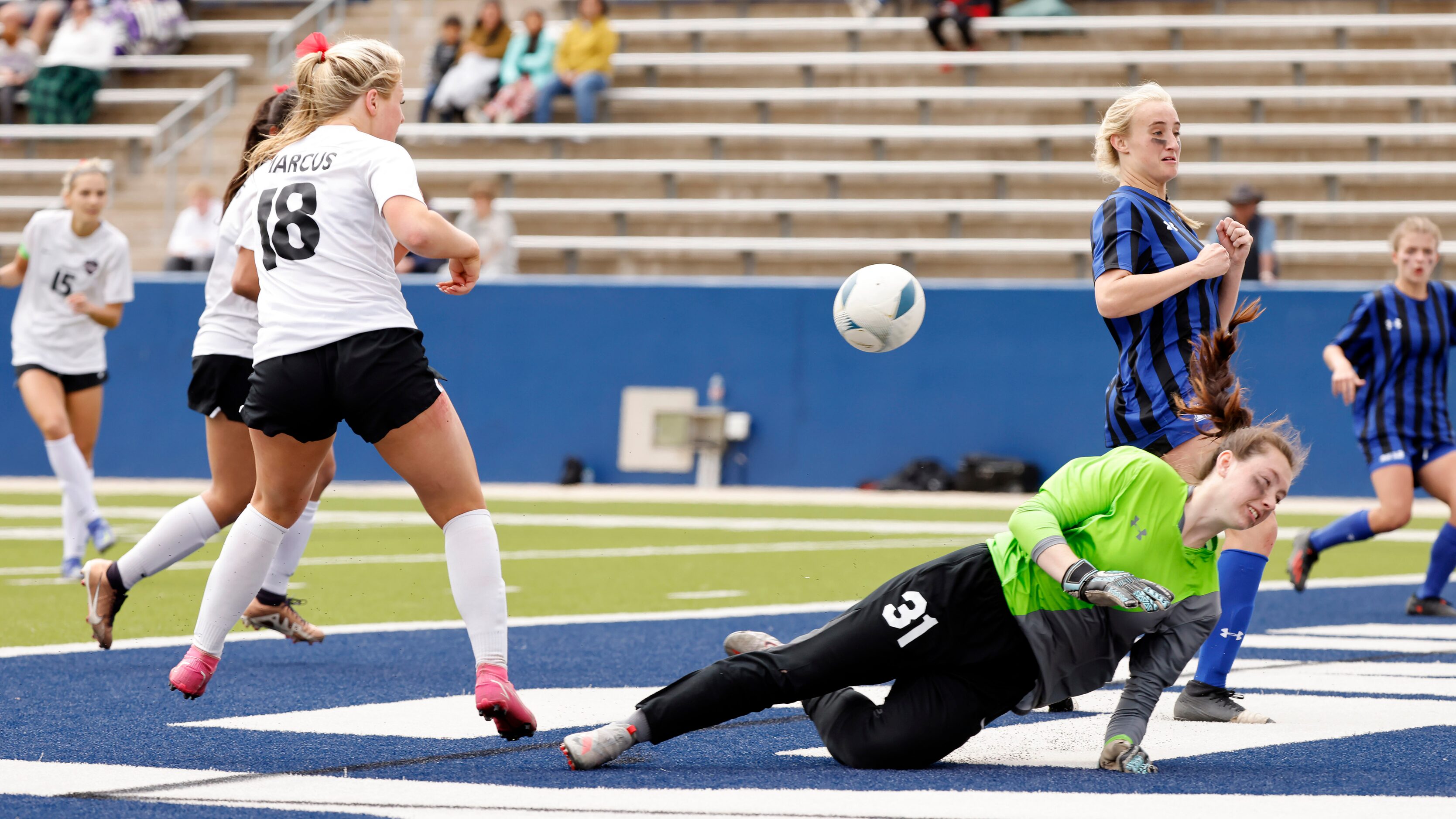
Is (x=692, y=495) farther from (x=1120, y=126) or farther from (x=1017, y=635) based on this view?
(x=1017, y=635)

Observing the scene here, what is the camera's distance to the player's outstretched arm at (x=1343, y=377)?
8289 millimetres

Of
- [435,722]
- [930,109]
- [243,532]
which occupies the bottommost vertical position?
[435,722]

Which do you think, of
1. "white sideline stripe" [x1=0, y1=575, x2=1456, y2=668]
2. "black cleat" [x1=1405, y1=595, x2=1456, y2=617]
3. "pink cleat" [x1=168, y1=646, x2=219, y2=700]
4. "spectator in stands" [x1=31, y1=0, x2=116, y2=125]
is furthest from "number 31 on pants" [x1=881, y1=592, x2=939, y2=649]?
"spectator in stands" [x1=31, y1=0, x2=116, y2=125]

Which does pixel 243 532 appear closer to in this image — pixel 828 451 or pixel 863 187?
pixel 828 451

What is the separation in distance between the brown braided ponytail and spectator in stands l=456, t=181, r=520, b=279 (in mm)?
13513

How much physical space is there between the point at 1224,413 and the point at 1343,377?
391 cm

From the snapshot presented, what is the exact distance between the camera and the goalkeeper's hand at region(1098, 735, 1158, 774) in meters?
4.45

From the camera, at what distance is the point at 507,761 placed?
15.1 feet

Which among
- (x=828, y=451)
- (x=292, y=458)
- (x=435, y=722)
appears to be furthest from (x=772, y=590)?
(x=828, y=451)

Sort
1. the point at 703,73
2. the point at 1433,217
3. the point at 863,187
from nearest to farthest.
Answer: the point at 1433,217, the point at 863,187, the point at 703,73

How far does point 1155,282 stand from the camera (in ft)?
16.5

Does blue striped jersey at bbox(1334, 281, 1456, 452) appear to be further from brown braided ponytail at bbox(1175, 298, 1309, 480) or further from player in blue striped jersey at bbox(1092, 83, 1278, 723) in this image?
brown braided ponytail at bbox(1175, 298, 1309, 480)

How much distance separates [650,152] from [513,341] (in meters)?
3.97

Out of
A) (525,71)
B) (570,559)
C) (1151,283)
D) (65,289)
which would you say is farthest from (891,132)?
(1151,283)
